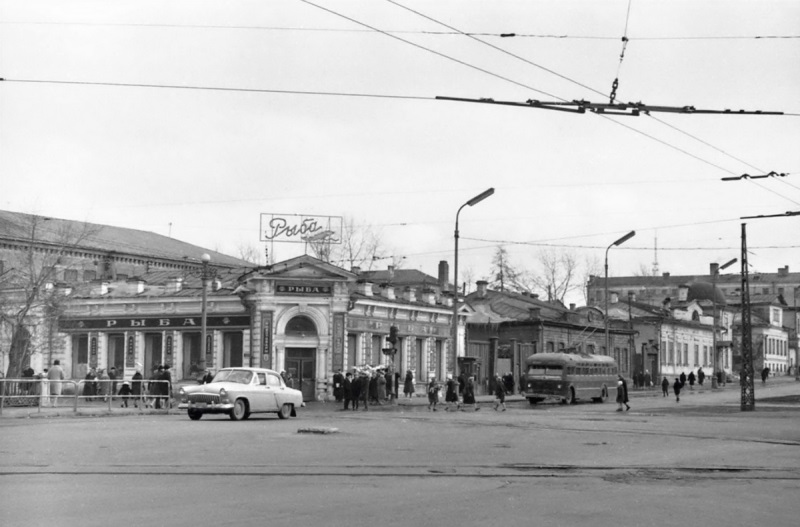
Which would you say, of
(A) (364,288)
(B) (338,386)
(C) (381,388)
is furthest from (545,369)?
(B) (338,386)

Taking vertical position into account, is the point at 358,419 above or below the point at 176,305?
below

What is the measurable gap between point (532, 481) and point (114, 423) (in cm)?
1482

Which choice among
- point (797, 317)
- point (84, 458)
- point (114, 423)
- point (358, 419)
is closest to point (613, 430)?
point (358, 419)

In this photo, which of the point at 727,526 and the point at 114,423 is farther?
the point at 114,423

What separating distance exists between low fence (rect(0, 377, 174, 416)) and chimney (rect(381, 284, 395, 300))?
20.2 m

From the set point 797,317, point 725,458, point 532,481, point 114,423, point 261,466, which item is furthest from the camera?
point 797,317

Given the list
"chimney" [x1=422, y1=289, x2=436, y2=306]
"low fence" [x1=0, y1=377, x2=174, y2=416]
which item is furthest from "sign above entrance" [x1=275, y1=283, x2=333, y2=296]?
"low fence" [x1=0, y1=377, x2=174, y2=416]

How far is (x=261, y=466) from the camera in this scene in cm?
1638

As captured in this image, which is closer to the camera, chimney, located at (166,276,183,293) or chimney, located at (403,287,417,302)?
chimney, located at (166,276,183,293)

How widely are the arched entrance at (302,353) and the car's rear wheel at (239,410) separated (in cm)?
1991

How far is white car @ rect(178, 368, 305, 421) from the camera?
29.3 metres

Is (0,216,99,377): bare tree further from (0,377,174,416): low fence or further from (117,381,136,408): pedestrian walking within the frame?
(0,377,174,416): low fence

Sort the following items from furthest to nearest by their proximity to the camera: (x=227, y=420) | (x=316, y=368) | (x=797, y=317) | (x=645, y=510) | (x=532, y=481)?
(x=797, y=317)
(x=316, y=368)
(x=227, y=420)
(x=532, y=481)
(x=645, y=510)

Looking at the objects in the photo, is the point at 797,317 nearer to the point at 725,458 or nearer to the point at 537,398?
the point at 537,398
